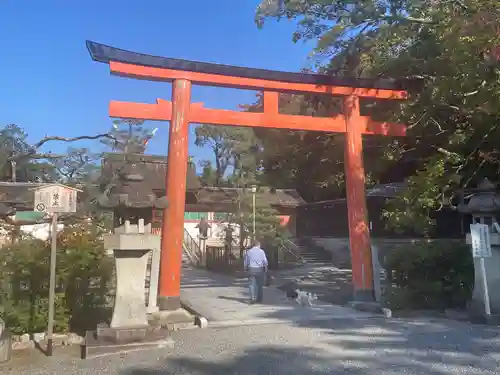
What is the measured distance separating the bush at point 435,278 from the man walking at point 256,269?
2993 millimetres

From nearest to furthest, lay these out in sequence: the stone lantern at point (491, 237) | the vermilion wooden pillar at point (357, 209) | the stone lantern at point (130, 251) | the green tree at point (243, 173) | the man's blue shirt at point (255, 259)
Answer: the stone lantern at point (130, 251) → the stone lantern at point (491, 237) → the vermilion wooden pillar at point (357, 209) → the man's blue shirt at point (255, 259) → the green tree at point (243, 173)

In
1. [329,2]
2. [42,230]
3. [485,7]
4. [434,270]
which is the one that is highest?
[329,2]

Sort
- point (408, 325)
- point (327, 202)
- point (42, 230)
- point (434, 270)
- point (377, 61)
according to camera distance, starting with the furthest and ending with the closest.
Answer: point (327, 202) < point (42, 230) < point (377, 61) < point (434, 270) < point (408, 325)

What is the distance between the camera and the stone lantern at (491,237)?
891cm

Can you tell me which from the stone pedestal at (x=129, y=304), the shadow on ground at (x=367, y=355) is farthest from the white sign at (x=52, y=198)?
the shadow on ground at (x=367, y=355)

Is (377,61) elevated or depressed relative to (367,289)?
elevated

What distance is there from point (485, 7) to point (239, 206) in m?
14.2

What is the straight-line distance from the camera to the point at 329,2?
1035 cm

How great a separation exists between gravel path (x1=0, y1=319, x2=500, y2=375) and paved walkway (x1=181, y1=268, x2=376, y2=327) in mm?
913

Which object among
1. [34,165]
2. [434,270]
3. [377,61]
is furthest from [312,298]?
[34,165]

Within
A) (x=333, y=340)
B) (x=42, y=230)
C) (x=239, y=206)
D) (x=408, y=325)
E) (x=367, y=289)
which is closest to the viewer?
(x=333, y=340)

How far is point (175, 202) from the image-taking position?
30.7 feet

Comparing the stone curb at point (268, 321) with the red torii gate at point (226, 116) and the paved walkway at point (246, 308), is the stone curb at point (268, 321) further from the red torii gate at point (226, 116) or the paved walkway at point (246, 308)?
the red torii gate at point (226, 116)

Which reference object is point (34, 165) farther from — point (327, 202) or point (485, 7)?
point (485, 7)
